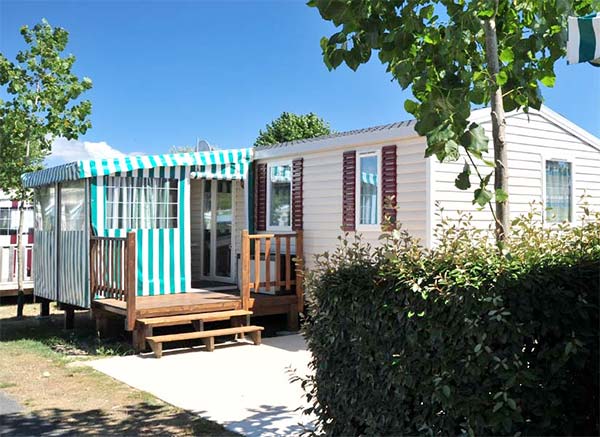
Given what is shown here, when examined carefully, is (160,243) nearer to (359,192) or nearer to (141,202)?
(141,202)

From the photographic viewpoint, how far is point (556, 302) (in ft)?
8.61

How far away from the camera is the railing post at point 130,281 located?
7688 millimetres

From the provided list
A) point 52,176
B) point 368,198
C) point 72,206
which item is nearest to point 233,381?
point 368,198

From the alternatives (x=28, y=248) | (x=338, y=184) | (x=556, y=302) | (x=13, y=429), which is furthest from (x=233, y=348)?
(x=28, y=248)

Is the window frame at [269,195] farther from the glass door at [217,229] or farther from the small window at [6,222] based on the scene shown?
the small window at [6,222]

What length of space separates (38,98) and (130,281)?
16.6ft

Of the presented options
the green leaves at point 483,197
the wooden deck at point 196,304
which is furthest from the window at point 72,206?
the green leaves at point 483,197

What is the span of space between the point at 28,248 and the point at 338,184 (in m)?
7.87

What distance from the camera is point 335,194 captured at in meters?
9.42

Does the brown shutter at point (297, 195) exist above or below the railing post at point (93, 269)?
above

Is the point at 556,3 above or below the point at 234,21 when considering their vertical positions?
below

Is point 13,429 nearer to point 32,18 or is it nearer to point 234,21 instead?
point 234,21

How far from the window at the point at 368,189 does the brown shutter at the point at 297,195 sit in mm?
1346

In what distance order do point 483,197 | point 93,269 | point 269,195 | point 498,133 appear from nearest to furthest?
point 483,197
point 498,133
point 93,269
point 269,195
